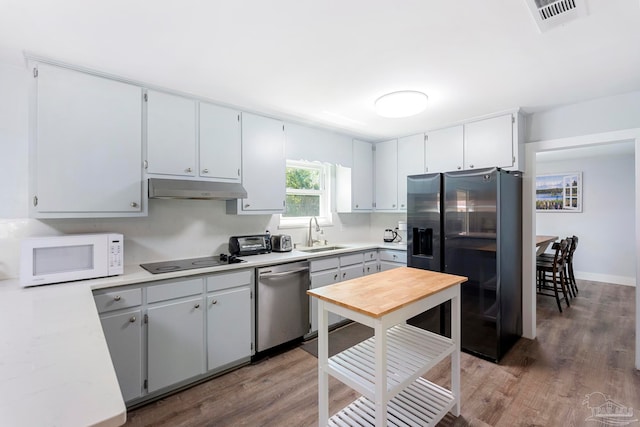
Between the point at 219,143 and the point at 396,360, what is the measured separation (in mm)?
2277

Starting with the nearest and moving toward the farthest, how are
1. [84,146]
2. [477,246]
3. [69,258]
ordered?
[69,258] < [84,146] < [477,246]

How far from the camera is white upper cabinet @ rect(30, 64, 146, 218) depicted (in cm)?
197

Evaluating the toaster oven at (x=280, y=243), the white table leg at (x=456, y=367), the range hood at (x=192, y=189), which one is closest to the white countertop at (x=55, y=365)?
the range hood at (x=192, y=189)

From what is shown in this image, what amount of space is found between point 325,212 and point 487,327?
2291mm

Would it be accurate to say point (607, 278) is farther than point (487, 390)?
Yes

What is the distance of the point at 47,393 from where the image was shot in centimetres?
76

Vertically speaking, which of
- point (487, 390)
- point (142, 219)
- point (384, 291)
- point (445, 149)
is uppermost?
point (445, 149)

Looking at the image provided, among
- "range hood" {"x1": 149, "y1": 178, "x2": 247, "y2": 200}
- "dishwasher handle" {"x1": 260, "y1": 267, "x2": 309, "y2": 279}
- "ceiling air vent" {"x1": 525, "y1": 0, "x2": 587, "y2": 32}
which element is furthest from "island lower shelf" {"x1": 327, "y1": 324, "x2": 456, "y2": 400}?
"ceiling air vent" {"x1": 525, "y1": 0, "x2": 587, "y2": 32}

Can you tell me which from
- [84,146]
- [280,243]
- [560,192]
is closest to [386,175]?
[280,243]

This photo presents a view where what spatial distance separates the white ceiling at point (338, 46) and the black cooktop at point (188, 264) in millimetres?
1453

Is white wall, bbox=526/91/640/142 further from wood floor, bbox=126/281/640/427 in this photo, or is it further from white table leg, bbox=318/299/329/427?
white table leg, bbox=318/299/329/427

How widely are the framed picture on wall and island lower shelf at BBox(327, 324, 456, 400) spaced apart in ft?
18.0

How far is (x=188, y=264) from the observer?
2.54m

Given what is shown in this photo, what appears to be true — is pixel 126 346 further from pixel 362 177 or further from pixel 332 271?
pixel 362 177
